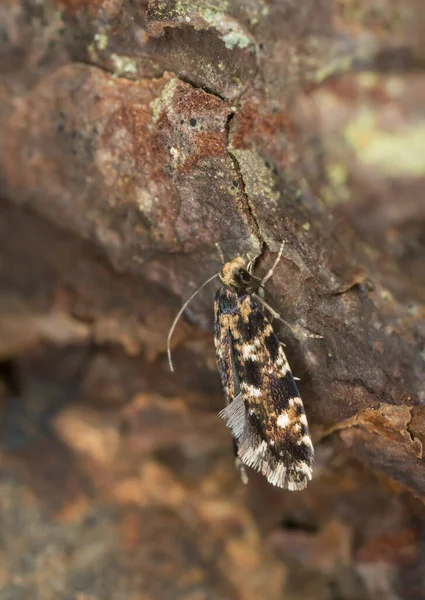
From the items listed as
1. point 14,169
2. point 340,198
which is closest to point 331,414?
point 340,198

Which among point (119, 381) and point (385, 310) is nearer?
point (385, 310)

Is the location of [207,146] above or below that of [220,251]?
above

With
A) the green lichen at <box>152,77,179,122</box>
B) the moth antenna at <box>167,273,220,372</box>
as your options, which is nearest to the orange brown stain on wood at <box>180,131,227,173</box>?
the green lichen at <box>152,77,179,122</box>

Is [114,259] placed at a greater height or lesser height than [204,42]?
lesser

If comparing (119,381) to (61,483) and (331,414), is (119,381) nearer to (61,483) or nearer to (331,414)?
(61,483)

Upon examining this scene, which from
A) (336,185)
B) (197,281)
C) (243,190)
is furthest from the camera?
(197,281)

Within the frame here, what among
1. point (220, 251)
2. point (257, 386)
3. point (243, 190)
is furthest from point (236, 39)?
point (257, 386)

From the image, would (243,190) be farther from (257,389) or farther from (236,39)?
(257,389)

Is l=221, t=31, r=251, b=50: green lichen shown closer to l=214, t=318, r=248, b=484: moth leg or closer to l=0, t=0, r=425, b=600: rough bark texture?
l=0, t=0, r=425, b=600: rough bark texture
